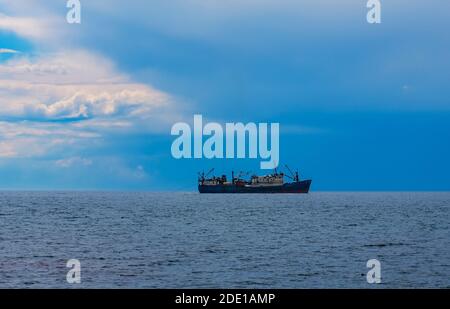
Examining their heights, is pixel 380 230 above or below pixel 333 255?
above

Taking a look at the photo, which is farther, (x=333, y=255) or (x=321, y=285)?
(x=333, y=255)

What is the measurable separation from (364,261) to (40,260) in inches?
935

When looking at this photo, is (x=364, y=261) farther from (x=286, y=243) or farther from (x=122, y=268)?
(x=122, y=268)

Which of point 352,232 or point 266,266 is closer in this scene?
point 266,266

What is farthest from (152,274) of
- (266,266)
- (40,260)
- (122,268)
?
(40,260)

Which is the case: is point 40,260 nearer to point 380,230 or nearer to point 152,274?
point 152,274
